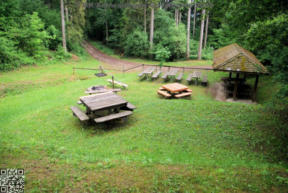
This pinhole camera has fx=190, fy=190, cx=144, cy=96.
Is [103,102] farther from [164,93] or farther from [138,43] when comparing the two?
→ [138,43]

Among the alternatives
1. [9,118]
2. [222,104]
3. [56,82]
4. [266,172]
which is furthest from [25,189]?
[56,82]

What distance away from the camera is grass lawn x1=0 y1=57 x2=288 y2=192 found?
389 cm

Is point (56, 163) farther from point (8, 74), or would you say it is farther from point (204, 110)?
point (8, 74)

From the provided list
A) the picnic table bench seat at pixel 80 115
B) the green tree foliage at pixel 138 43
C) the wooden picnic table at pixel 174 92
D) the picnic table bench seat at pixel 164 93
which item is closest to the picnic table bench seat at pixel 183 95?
the wooden picnic table at pixel 174 92

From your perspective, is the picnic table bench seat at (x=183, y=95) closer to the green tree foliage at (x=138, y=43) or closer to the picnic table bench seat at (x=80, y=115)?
the picnic table bench seat at (x=80, y=115)

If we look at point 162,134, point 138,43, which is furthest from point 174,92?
point 138,43

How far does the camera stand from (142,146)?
637 centimetres

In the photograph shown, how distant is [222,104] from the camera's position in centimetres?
963

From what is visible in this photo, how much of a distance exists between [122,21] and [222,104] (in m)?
28.3

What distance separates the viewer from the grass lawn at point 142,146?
389 cm

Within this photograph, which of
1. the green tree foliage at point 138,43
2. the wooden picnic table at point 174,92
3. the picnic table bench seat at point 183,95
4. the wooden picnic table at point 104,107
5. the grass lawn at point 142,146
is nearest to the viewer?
the grass lawn at point 142,146

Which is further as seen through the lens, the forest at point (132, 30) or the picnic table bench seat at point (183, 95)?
the picnic table bench seat at point (183, 95)

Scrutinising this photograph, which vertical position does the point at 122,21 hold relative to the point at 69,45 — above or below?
above

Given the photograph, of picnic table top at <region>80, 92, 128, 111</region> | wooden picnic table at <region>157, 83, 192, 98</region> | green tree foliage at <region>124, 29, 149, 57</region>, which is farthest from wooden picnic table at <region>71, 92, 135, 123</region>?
green tree foliage at <region>124, 29, 149, 57</region>
